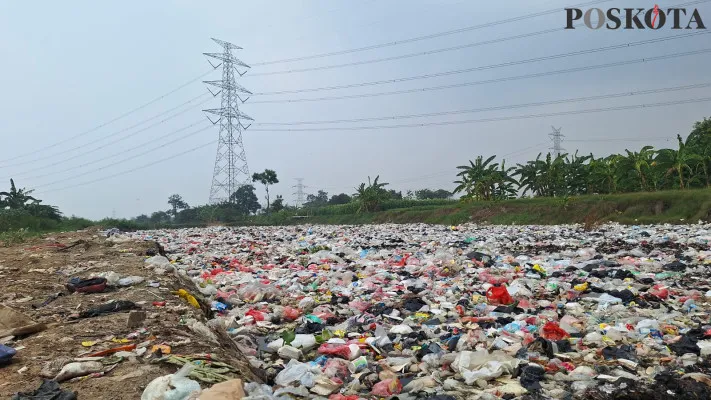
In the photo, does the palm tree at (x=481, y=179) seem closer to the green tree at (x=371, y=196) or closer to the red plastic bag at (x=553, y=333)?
the green tree at (x=371, y=196)

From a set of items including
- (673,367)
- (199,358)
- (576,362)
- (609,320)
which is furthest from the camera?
(609,320)

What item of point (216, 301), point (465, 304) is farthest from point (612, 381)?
point (216, 301)

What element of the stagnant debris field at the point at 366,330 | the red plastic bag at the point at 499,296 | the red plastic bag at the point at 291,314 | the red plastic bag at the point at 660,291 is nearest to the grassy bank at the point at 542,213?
the stagnant debris field at the point at 366,330

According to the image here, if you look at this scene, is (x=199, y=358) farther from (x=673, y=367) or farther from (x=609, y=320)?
(x=609, y=320)

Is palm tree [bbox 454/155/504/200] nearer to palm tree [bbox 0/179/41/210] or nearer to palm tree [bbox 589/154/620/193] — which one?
palm tree [bbox 589/154/620/193]

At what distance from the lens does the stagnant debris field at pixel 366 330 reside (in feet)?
7.88

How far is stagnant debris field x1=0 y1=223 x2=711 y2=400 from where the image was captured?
2.40 metres

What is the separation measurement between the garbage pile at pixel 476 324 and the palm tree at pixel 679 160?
1451 cm

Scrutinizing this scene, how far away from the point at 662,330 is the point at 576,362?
0.97 meters

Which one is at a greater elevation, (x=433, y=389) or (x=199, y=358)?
(x=199, y=358)

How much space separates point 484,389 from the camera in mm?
2689

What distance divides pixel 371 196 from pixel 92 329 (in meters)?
28.2

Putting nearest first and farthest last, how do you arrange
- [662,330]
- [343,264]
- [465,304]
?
[662,330] → [465,304] → [343,264]

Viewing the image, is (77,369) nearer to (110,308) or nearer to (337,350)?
(110,308)
